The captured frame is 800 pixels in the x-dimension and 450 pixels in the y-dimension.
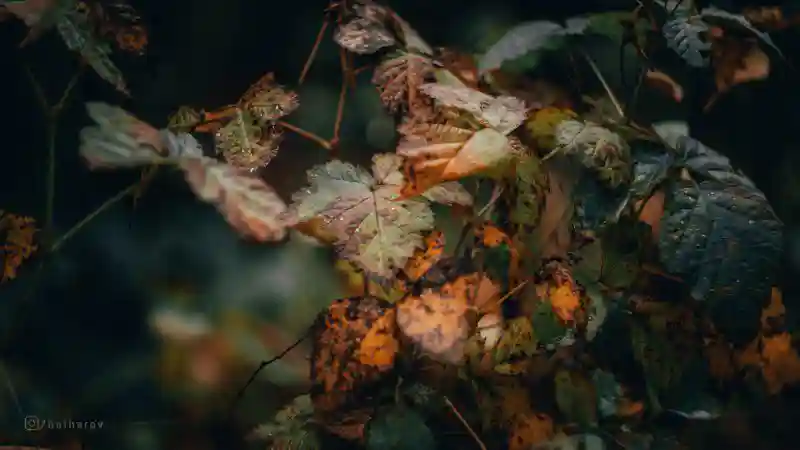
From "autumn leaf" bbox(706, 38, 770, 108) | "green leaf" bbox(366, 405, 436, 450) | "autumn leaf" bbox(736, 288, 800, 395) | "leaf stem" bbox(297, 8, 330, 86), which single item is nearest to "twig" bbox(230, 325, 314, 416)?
"green leaf" bbox(366, 405, 436, 450)

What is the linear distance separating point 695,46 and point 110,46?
2.68ft

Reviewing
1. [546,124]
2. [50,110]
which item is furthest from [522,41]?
[50,110]

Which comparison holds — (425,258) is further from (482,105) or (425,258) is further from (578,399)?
(578,399)

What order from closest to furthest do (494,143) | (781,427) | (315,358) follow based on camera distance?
(494,143) → (315,358) → (781,427)

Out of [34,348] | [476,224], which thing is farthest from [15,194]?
[476,224]

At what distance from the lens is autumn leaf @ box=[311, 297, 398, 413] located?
951mm

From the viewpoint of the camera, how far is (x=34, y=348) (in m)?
1.06

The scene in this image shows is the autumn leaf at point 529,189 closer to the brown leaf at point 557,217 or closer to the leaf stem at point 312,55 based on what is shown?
the brown leaf at point 557,217

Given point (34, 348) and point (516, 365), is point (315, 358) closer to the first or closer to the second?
point (516, 365)

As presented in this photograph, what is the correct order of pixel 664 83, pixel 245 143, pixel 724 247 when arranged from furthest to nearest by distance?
pixel 664 83 → pixel 245 143 → pixel 724 247

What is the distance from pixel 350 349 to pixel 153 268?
0.33 m

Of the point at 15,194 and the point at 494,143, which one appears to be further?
the point at 15,194

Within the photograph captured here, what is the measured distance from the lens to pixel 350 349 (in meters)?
0.96

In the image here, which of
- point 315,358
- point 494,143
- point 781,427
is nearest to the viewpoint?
point 494,143
